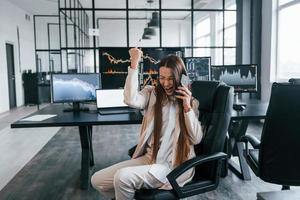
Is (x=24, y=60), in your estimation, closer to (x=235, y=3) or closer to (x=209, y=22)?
(x=209, y=22)

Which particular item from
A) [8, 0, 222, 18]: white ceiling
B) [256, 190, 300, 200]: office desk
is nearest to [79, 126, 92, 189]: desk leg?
[256, 190, 300, 200]: office desk

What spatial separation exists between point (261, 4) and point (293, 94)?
204 inches

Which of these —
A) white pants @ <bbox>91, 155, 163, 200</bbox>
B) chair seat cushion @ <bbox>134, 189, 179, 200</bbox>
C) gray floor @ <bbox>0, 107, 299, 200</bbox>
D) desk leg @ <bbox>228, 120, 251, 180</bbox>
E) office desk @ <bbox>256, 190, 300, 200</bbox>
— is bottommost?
Answer: gray floor @ <bbox>0, 107, 299, 200</bbox>

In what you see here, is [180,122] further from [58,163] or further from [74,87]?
[58,163]

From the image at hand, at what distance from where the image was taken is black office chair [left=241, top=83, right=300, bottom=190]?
65.5 inches

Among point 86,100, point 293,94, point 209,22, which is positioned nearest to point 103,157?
point 86,100

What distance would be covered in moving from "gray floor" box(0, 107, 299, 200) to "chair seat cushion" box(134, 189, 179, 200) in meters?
1.22

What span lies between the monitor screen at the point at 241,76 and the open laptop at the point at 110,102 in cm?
121

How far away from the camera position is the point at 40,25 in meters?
11.3

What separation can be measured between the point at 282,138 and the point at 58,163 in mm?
2877

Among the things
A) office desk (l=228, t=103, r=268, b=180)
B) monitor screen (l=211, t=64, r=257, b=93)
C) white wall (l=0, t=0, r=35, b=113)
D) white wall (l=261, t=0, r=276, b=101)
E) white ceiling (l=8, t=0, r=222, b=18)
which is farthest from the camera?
white wall (l=0, t=0, r=35, b=113)

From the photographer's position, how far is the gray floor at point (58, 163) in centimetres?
285

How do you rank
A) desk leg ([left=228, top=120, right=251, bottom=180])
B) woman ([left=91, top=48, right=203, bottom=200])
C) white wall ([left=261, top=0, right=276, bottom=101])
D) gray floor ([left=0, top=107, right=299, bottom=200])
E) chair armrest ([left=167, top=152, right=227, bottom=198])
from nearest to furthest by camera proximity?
chair armrest ([left=167, top=152, right=227, bottom=198])
woman ([left=91, top=48, right=203, bottom=200])
gray floor ([left=0, top=107, right=299, bottom=200])
desk leg ([left=228, top=120, right=251, bottom=180])
white wall ([left=261, top=0, right=276, bottom=101])

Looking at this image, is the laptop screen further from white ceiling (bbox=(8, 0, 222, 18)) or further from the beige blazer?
white ceiling (bbox=(8, 0, 222, 18))
